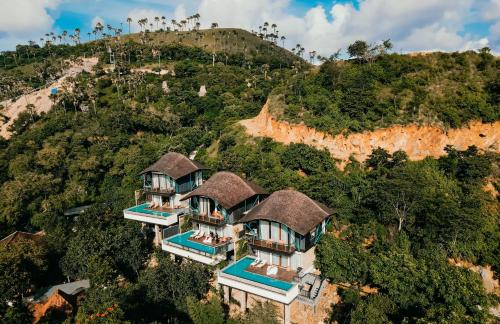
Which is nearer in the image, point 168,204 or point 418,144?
point 168,204

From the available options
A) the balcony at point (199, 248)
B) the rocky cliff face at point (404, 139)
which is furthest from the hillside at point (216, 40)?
the balcony at point (199, 248)

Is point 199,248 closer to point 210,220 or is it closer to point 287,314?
point 210,220

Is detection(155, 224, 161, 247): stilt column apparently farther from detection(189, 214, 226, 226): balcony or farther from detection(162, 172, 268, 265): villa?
detection(189, 214, 226, 226): balcony

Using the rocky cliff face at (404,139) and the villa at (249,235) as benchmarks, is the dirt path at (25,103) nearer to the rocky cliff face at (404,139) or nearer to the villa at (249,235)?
the villa at (249,235)

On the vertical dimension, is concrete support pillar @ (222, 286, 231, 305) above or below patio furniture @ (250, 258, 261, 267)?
below

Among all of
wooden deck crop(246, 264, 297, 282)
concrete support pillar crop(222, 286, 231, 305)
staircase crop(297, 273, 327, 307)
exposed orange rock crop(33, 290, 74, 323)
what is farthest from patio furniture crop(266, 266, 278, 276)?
exposed orange rock crop(33, 290, 74, 323)

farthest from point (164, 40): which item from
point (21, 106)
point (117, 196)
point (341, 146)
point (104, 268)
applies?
point (104, 268)

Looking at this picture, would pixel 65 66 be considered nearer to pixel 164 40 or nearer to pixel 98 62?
pixel 98 62
